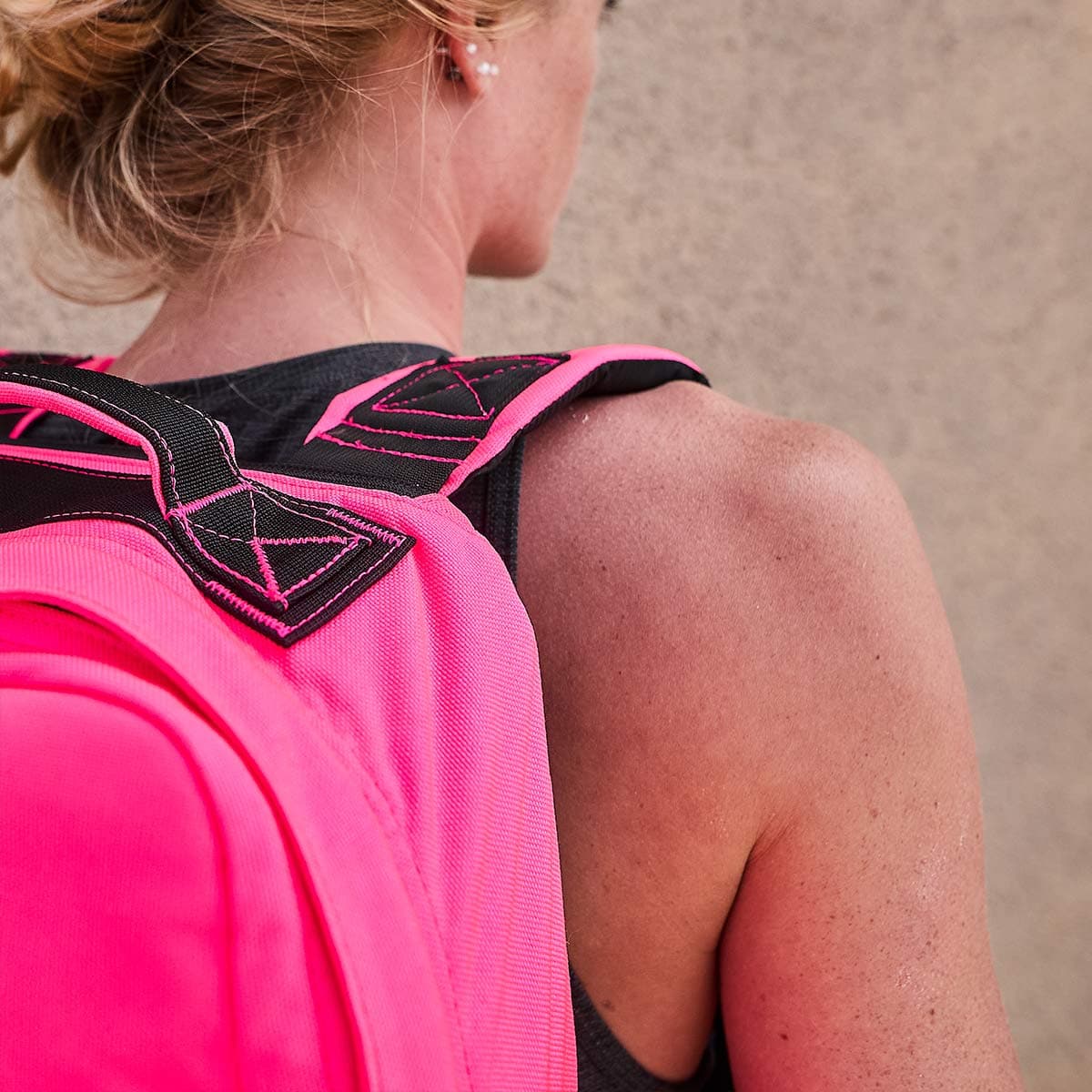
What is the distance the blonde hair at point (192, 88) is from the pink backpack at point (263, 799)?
0.23 m

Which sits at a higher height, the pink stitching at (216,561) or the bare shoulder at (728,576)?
the pink stitching at (216,561)

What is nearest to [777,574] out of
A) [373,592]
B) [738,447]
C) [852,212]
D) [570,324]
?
[738,447]

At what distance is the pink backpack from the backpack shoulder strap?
0.13ft

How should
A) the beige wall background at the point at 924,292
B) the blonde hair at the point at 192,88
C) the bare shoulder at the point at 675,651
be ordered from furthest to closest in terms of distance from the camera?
the beige wall background at the point at 924,292 → the blonde hair at the point at 192,88 → the bare shoulder at the point at 675,651

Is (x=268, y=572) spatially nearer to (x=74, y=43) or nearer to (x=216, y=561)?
(x=216, y=561)

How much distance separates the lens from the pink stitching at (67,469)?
45 cm

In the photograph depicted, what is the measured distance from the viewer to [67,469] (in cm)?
46

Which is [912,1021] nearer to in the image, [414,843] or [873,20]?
[414,843]

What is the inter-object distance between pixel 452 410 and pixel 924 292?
1.07m

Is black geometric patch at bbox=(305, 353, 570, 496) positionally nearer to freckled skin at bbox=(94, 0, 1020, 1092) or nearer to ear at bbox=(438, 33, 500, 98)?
freckled skin at bbox=(94, 0, 1020, 1092)

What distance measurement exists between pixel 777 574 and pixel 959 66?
112 centimetres

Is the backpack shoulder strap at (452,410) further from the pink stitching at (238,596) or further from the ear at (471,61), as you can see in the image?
the ear at (471,61)

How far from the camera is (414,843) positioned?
0.38 meters

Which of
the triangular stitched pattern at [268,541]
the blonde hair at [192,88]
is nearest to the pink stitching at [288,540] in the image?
the triangular stitched pattern at [268,541]
